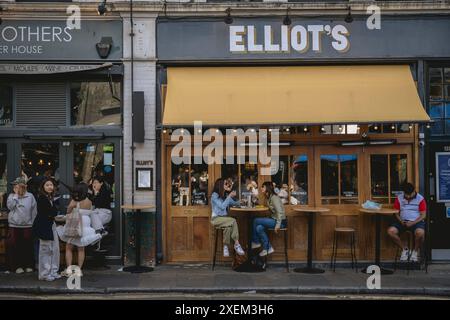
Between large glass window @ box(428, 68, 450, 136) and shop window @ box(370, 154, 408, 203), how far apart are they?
1084 millimetres

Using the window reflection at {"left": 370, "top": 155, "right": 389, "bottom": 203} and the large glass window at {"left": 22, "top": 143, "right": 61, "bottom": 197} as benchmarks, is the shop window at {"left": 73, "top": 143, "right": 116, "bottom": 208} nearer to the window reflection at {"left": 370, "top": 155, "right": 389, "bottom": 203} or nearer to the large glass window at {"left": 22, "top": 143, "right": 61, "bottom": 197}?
the large glass window at {"left": 22, "top": 143, "right": 61, "bottom": 197}

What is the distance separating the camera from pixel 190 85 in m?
11.8

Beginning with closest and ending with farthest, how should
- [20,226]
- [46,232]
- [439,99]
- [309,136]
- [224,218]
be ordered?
[46,232] < [20,226] < [224,218] < [309,136] < [439,99]

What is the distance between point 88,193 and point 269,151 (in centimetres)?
390

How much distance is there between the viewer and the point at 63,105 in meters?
12.2

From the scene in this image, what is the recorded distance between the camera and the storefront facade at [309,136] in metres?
12.0

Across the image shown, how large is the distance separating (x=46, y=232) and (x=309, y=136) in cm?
564

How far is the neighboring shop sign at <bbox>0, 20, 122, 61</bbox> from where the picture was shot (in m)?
11.9

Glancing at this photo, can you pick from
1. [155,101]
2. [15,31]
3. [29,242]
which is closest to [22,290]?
[29,242]

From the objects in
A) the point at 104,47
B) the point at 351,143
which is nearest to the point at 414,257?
the point at 351,143

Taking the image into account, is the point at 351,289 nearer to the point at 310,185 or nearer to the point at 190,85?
the point at 310,185

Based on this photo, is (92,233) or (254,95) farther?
(254,95)

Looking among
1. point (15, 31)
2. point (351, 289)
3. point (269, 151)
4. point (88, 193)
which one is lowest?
point (351, 289)

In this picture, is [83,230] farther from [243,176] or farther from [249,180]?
[249,180]
